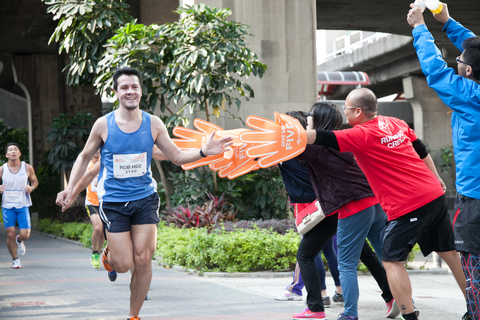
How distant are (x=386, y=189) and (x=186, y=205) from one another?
766cm

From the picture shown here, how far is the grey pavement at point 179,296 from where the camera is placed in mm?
5617

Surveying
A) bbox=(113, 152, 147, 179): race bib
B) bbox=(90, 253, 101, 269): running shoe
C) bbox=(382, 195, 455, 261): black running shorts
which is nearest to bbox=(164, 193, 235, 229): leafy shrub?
bbox=(90, 253, 101, 269): running shoe

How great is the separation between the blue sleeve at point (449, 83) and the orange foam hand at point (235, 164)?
6.95 feet

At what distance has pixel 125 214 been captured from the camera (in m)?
4.73

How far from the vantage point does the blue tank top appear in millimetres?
4711

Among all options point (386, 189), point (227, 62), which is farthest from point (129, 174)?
point (227, 62)

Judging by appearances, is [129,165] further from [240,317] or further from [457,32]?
[457,32]

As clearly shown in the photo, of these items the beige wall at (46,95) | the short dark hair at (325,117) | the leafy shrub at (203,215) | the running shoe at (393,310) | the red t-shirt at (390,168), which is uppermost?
the beige wall at (46,95)

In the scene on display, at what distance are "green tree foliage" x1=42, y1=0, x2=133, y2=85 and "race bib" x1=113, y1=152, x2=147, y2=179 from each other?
781cm

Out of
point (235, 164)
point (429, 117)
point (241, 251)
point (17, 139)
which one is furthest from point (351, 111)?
point (429, 117)

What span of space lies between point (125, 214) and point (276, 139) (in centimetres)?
147

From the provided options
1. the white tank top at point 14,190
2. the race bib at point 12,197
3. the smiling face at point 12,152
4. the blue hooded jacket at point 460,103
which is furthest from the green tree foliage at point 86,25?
the blue hooded jacket at point 460,103

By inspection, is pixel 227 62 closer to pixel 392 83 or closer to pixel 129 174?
pixel 129 174

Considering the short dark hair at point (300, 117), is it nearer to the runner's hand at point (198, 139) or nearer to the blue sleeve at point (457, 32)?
the runner's hand at point (198, 139)
